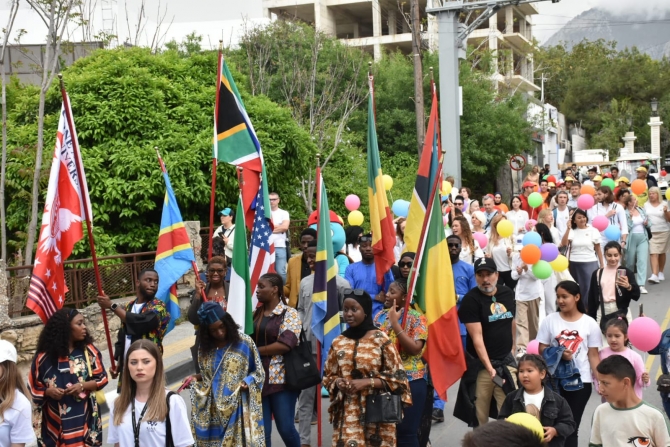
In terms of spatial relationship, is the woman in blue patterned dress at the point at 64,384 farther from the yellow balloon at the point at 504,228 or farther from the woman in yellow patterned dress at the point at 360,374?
the yellow balloon at the point at 504,228

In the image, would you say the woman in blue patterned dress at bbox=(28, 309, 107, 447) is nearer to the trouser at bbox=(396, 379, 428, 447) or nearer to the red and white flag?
the red and white flag

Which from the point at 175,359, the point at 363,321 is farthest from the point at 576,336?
the point at 175,359

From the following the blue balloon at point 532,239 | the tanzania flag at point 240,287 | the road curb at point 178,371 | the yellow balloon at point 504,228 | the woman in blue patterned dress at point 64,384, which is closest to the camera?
the woman in blue patterned dress at point 64,384

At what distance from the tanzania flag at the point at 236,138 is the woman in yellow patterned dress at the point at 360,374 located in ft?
9.36

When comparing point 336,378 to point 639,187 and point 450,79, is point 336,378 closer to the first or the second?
point 639,187

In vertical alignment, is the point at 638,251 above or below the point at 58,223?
below

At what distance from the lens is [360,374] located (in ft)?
19.9

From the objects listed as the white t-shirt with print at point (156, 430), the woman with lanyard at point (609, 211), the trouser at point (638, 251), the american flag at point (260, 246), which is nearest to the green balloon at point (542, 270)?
the american flag at point (260, 246)

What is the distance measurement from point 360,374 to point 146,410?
1618 mm

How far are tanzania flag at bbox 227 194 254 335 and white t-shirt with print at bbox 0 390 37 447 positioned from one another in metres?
1.99

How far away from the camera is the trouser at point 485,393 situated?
6.87m

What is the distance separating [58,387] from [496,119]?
24.0 meters

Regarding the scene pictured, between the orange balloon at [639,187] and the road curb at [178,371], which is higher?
the orange balloon at [639,187]

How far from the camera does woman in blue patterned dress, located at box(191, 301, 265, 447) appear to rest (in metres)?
5.96
